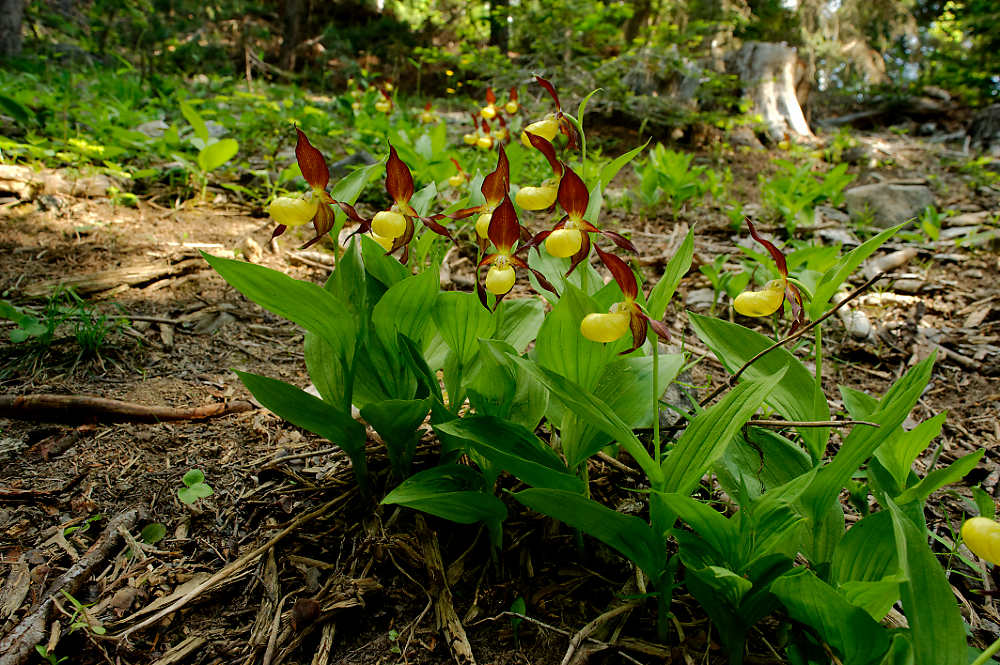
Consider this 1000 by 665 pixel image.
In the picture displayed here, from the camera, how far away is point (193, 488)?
1383 mm

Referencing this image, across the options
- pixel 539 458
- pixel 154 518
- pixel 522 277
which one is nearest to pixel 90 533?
pixel 154 518

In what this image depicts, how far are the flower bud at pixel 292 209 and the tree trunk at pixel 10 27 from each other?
834cm

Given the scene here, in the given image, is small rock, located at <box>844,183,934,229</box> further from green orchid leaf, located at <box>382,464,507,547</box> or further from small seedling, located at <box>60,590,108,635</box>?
small seedling, located at <box>60,590,108,635</box>

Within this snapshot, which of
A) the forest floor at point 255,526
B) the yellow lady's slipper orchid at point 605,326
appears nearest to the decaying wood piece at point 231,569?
the forest floor at point 255,526

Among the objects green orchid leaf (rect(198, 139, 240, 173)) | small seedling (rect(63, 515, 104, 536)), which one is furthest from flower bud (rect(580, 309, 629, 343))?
green orchid leaf (rect(198, 139, 240, 173))

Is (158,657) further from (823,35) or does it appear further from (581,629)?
(823,35)

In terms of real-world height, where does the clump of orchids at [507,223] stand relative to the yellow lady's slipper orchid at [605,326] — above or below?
above

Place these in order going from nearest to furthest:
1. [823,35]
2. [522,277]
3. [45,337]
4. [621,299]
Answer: [621,299]
[45,337]
[522,277]
[823,35]

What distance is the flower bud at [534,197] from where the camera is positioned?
1185 millimetres

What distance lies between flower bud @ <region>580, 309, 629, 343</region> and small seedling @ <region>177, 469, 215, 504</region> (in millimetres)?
1095

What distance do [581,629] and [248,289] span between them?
933mm

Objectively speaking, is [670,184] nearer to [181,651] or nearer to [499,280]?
[499,280]

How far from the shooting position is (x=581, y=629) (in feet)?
3.43

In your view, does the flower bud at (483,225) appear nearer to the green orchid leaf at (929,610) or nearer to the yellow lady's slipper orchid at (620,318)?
the yellow lady's slipper orchid at (620,318)
